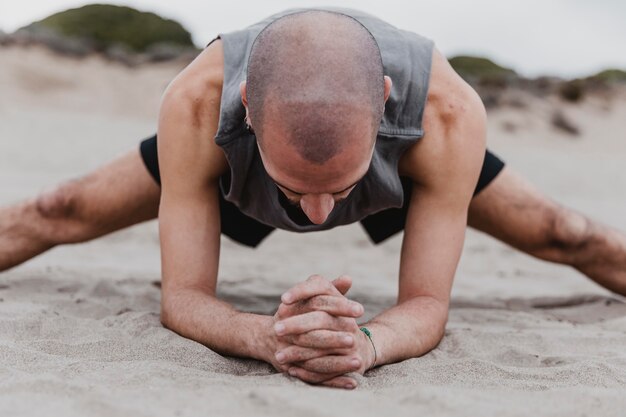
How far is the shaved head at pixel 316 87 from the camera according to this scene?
1.64 meters

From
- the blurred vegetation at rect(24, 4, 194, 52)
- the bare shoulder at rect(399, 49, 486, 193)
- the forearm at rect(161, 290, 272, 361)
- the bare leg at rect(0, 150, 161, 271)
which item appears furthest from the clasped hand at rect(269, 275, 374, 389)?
the blurred vegetation at rect(24, 4, 194, 52)

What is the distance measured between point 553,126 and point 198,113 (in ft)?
42.2

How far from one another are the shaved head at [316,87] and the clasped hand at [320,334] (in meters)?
0.33

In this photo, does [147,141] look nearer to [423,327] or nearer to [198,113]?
[198,113]

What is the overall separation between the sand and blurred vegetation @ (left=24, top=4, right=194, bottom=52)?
15381 mm

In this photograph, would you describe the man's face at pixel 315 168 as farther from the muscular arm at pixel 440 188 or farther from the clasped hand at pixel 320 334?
the muscular arm at pixel 440 188

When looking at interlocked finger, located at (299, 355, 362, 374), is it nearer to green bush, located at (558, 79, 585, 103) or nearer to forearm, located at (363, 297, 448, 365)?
forearm, located at (363, 297, 448, 365)

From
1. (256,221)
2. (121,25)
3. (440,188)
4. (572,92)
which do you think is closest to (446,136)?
(440,188)

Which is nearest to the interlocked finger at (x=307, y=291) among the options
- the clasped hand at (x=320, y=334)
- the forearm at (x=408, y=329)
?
the clasped hand at (x=320, y=334)

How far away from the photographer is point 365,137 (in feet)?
→ 5.62

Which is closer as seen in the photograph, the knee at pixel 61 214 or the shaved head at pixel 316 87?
the shaved head at pixel 316 87

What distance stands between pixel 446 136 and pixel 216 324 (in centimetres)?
87

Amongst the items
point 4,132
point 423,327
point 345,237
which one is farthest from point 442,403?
point 4,132

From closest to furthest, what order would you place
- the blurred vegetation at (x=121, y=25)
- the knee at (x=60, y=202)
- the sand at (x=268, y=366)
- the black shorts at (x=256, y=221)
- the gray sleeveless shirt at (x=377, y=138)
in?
the sand at (x=268, y=366), the gray sleeveless shirt at (x=377, y=138), the black shorts at (x=256, y=221), the knee at (x=60, y=202), the blurred vegetation at (x=121, y=25)
